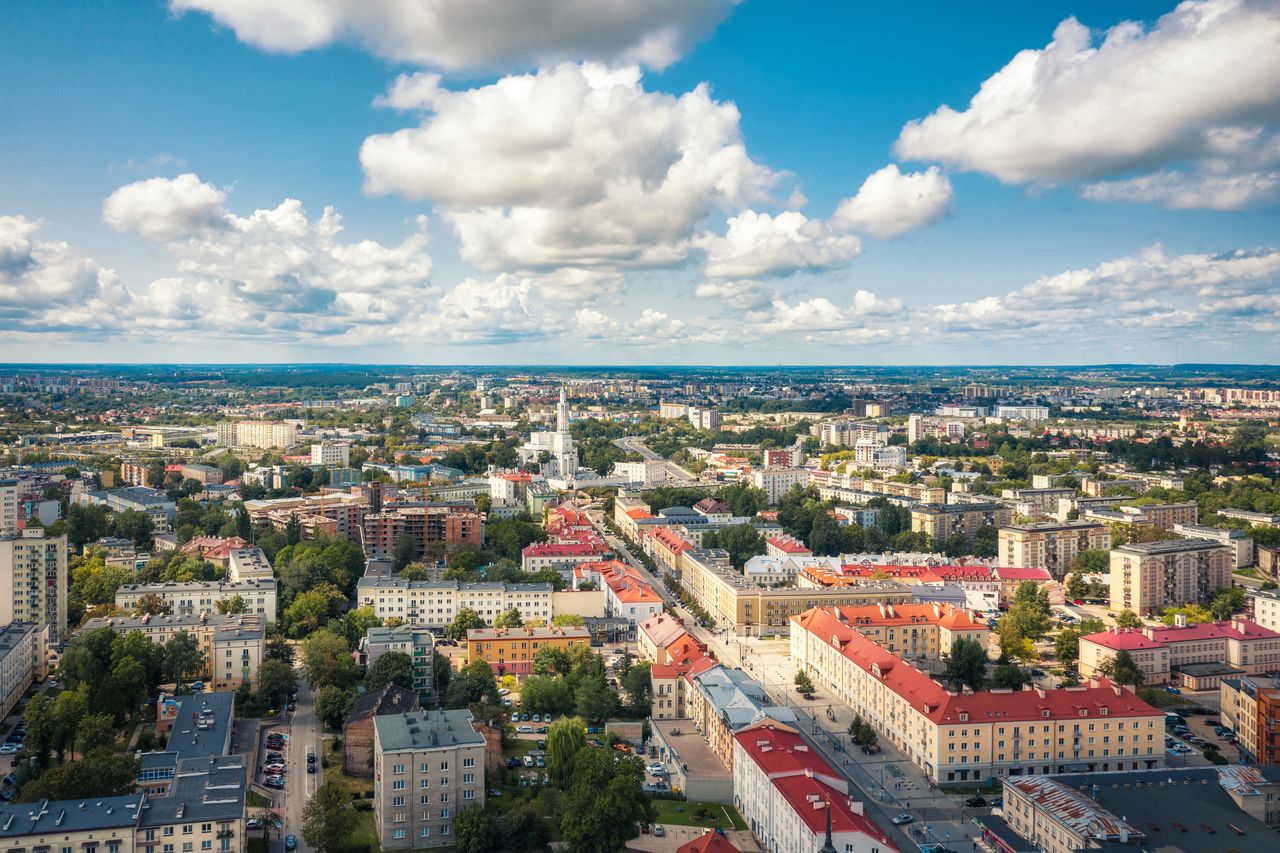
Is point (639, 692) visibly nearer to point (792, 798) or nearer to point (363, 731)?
point (363, 731)

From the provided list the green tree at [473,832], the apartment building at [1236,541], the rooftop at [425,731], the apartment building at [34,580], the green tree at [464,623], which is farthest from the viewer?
the apartment building at [1236,541]

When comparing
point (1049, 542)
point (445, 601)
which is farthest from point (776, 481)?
point (445, 601)

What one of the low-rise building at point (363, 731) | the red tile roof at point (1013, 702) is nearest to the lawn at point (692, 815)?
the red tile roof at point (1013, 702)

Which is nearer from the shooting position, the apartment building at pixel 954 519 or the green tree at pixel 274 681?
the green tree at pixel 274 681

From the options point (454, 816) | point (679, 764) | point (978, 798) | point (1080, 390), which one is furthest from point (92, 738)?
point (1080, 390)

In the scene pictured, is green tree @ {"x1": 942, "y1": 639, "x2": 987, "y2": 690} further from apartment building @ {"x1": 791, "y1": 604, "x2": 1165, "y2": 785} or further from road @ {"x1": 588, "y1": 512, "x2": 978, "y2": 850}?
apartment building @ {"x1": 791, "y1": 604, "x2": 1165, "y2": 785}

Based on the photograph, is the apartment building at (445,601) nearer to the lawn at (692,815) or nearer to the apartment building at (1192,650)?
the lawn at (692,815)

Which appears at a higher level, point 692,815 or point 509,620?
point 509,620
